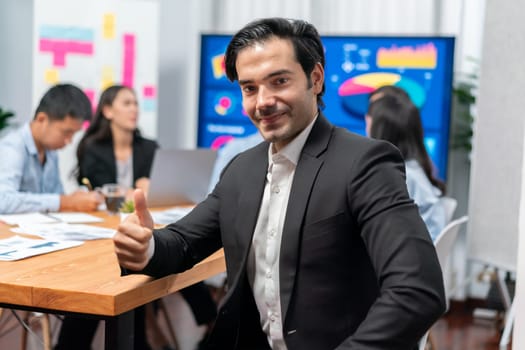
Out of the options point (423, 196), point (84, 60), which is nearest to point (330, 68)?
point (84, 60)

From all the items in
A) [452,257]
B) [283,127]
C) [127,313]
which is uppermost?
[283,127]

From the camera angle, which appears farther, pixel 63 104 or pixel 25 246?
pixel 63 104

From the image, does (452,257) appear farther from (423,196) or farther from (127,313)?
(127,313)

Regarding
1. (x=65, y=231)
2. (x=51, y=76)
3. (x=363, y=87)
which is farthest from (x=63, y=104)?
(x=363, y=87)

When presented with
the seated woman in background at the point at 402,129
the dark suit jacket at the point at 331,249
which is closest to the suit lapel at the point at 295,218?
the dark suit jacket at the point at 331,249

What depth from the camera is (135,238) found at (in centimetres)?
146

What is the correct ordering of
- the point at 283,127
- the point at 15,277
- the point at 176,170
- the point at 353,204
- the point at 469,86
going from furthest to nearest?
1. the point at 469,86
2. the point at 176,170
3. the point at 15,277
4. the point at 283,127
5. the point at 353,204

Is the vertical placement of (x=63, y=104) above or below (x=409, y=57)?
below

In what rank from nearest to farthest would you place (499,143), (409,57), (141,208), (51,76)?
(141,208) → (499,143) → (409,57) → (51,76)

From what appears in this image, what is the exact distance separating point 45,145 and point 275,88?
1.93 m

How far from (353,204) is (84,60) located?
3806 millimetres

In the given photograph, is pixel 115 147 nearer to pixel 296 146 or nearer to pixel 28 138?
pixel 28 138

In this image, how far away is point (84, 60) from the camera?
4852 mm

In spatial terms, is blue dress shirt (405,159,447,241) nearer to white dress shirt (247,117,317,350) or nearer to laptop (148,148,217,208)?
laptop (148,148,217,208)
